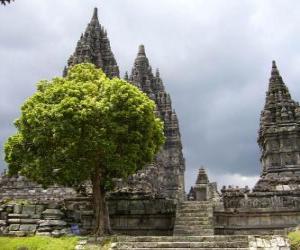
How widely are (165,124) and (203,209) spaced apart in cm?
5067

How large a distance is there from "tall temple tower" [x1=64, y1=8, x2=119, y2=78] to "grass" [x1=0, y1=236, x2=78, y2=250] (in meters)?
40.8

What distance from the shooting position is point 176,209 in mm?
23141

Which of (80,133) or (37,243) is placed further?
(80,133)

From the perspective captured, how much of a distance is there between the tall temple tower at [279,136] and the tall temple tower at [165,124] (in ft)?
92.3

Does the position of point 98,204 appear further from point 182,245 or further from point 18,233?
point 182,245

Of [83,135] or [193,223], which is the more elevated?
[83,135]

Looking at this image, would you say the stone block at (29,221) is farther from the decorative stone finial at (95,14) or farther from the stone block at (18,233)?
the decorative stone finial at (95,14)

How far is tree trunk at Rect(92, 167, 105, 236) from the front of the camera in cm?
1975

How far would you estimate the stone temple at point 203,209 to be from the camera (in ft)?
56.5

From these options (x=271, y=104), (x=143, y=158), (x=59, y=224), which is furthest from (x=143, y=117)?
(x=271, y=104)

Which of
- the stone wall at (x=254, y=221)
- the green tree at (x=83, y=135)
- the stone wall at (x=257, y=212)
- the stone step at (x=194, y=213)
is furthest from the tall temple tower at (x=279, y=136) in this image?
the green tree at (x=83, y=135)

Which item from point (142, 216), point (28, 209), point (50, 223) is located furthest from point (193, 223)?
point (28, 209)

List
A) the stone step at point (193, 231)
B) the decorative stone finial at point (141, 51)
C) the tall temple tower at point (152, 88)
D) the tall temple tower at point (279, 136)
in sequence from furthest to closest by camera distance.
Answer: the decorative stone finial at point (141, 51) → the tall temple tower at point (152, 88) → the tall temple tower at point (279, 136) → the stone step at point (193, 231)

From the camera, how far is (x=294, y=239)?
52.5 feet
